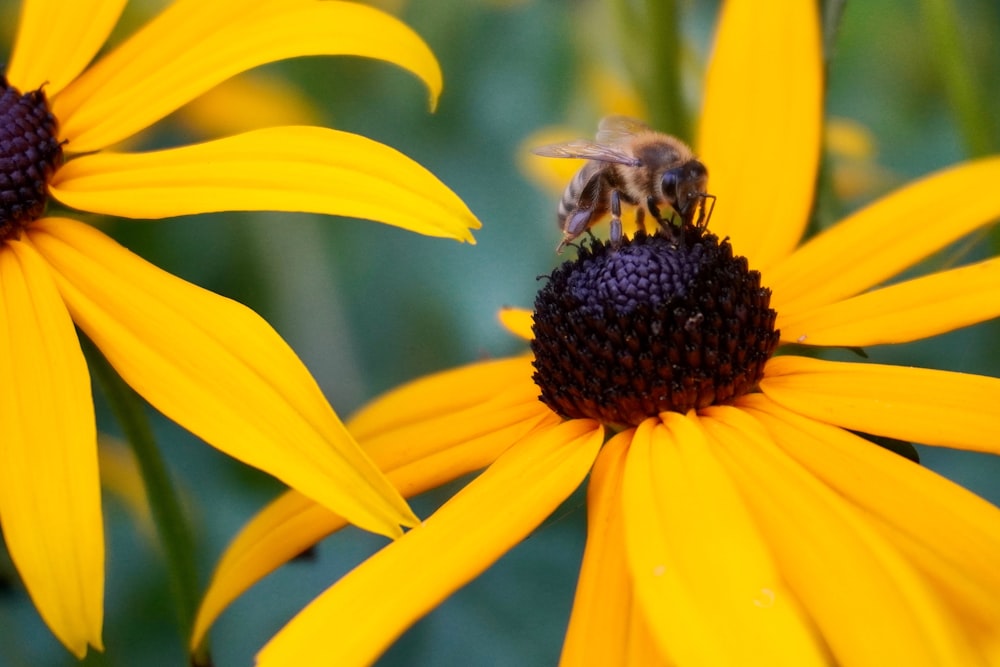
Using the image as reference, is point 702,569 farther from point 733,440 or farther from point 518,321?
point 518,321

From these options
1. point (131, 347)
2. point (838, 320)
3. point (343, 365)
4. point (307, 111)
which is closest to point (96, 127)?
point (131, 347)

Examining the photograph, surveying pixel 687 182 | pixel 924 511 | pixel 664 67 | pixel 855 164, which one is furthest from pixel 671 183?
pixel 855 164

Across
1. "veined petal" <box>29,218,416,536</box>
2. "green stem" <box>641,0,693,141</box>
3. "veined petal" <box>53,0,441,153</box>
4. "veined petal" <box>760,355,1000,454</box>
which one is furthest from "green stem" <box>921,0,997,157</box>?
"veined petal" <box>29,218,416,536</box>

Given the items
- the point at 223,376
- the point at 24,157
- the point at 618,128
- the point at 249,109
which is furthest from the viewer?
the point at 249,109

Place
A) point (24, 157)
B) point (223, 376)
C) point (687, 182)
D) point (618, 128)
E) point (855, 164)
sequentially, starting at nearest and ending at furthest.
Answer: point (223, 376), point (24, 157), point (687, 182), point (618, 128), point (855, 164)

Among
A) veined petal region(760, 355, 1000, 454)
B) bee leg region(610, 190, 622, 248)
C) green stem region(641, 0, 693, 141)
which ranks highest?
green stem region(641, 0, 693, 141)

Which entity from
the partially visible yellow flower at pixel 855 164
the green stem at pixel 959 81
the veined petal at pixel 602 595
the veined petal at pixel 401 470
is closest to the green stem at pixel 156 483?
the veined petal at pixel 401 470

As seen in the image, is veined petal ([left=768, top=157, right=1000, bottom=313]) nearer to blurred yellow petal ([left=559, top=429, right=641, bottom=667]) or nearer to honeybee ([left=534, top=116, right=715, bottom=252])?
honeybee ([left=534, top=116, right=715, bottom=252])

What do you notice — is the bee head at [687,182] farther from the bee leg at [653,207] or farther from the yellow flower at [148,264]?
the yellow flower at [148,264]
